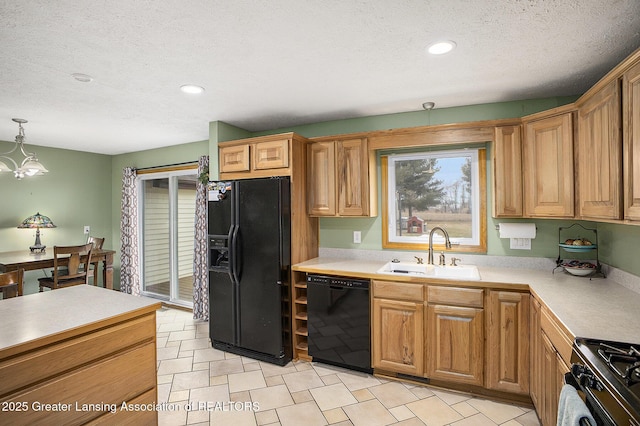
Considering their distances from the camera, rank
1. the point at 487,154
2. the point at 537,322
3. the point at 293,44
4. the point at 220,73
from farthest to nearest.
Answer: the point at 487,154, the point at 220,73, the point at 537,322, the point at 293,44

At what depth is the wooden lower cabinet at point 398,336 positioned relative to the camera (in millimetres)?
2578

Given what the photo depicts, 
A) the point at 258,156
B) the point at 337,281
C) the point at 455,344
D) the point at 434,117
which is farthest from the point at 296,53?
the point at 455,344

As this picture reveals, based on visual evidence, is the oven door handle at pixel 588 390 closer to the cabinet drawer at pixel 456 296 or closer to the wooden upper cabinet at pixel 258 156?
the cabinet drawer at pixel 456 296

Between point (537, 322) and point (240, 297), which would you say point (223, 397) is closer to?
point (240, 297)

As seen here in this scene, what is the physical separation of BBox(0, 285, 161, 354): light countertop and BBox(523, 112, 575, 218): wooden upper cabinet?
2832 mm

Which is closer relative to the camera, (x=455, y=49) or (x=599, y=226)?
(x=455, y=49)

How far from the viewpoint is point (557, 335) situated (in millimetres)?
1658

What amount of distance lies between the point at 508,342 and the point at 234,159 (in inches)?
115

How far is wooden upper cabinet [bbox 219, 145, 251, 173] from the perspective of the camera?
327 cm

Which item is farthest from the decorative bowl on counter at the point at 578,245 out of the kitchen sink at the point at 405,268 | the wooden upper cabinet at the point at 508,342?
the kitchen sink at the point at 405,268

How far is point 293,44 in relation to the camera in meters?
1.90

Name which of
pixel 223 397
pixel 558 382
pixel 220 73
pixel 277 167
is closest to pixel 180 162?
pixel 277 167

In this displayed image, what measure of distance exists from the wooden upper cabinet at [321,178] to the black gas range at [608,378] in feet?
7.29

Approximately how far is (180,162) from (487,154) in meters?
4.10
